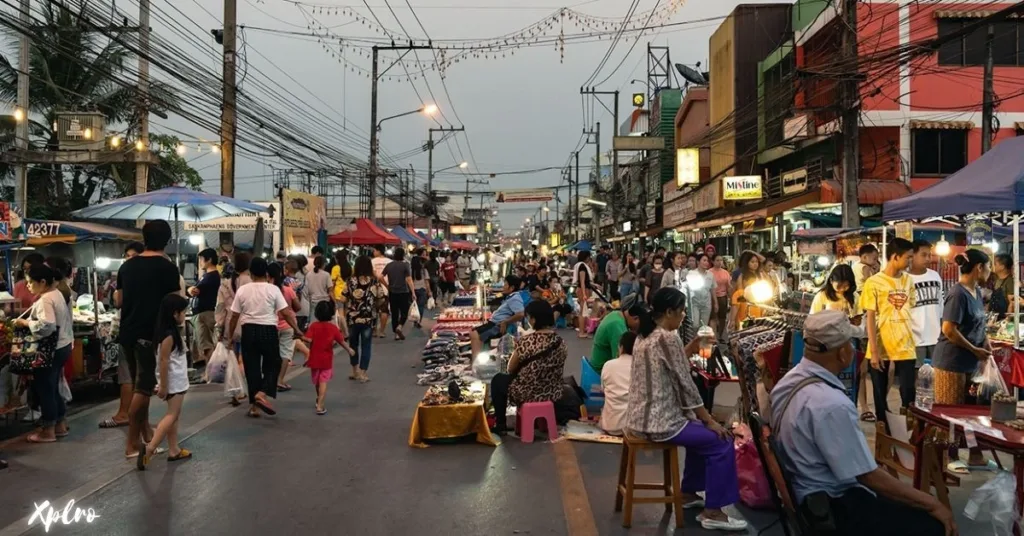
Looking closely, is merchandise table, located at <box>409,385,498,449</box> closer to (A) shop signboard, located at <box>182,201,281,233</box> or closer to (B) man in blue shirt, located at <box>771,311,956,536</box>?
(B) man in blue shirt, located at <box>771,311,956,536</box>

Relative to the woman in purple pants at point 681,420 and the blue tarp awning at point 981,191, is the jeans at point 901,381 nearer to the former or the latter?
the blue tarp awning at point 981,191

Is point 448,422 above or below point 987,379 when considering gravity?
below

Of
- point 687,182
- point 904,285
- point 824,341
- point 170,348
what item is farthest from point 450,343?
point 687,182

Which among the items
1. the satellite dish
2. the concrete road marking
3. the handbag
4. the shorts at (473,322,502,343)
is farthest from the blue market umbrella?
the satellite dish

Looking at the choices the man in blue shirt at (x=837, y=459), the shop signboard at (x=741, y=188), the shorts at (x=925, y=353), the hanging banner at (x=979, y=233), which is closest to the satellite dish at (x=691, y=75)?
the shop signboard at (x=741, y=188)

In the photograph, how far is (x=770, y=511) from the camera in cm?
556

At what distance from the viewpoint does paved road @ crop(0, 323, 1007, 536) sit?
529cm

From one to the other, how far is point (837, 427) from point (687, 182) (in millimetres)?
29220

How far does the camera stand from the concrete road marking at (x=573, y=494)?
205 inches

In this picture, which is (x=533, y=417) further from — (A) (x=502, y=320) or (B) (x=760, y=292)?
Answer: (B) (x=760, y=292)

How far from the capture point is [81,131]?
24750mm

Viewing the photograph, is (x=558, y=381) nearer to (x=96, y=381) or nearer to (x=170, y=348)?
(x=170, y=348)

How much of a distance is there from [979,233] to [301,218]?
47.1ft

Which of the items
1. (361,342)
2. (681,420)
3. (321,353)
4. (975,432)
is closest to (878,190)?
(361,342)
